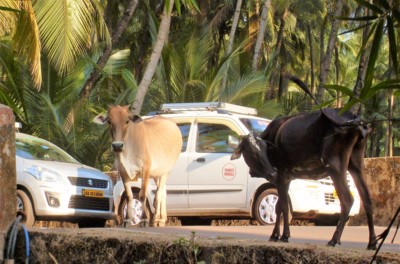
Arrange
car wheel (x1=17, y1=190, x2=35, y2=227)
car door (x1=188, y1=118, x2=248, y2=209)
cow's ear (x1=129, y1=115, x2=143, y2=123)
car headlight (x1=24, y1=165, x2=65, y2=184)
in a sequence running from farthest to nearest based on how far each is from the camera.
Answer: car door (x1=188, y1=118, x2=248, y2=209) → car headlight (x1=24, y1=165, x2=65, y2=184) → car wheel (x1=17, y1=190, x2=35, y2=227) → cow's ear (x1=129, y1=115, x2=143, y2=123)

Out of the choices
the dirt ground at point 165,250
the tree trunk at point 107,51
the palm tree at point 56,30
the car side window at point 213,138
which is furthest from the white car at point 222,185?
the tree trunk at point 107,51

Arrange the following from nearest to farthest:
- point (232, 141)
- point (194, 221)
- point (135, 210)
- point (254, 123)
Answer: point (135, 210) → point (232, 141) → point (254, 123) → point (194, 221)

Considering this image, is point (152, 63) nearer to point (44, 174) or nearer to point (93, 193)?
point (93, 193)

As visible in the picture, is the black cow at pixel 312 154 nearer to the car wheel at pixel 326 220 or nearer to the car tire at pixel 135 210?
the car tire at pixel 135 210

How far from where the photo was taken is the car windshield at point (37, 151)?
1656 centimetres

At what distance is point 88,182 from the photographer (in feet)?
54.8

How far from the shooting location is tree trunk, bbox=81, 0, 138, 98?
26.5m

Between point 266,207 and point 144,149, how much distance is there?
258cm

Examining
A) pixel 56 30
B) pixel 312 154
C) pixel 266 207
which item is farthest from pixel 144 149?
pixel 56 30

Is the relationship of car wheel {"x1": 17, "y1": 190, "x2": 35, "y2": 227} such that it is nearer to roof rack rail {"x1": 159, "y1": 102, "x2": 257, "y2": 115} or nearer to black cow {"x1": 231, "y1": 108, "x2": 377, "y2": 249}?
roof rack rail {"x1": 159, "y1": 102, "x2": 257, "y2": 115}

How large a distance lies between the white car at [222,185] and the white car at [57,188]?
464 mm

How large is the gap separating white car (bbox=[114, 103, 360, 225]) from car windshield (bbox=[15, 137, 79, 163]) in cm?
151

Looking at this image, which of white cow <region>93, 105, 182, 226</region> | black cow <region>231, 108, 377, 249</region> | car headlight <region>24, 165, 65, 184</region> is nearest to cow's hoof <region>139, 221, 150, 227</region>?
white cow <region>93, 105, 182, 226</region>

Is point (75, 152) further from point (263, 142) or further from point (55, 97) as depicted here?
point (263, 142)
